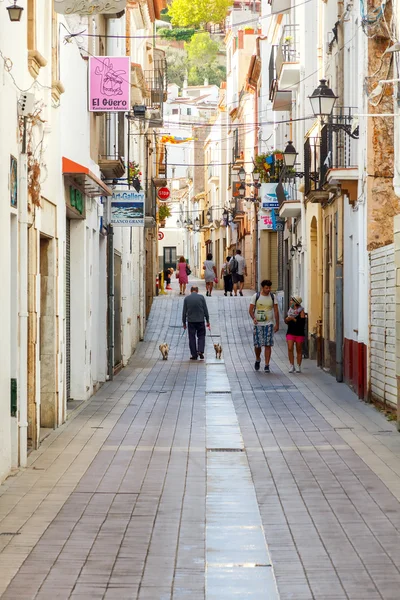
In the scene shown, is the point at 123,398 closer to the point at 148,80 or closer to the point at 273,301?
the point at 273,301

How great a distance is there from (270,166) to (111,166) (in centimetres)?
1444

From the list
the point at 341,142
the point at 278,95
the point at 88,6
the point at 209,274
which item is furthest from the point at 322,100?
the point at 209,274

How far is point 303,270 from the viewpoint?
31.3m

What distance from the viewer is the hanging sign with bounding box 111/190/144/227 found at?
22.5 meters

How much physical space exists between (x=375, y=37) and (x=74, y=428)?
8.05m

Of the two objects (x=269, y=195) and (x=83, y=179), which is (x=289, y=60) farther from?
(x=83, y=179)

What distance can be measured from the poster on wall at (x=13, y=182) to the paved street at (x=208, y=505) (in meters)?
2.62

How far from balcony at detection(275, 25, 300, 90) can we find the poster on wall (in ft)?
70.3

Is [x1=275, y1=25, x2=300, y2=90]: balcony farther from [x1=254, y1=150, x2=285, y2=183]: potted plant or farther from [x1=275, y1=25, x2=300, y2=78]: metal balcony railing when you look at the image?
[x1=254, y1=150, x2=285, y2=183]: potted plant

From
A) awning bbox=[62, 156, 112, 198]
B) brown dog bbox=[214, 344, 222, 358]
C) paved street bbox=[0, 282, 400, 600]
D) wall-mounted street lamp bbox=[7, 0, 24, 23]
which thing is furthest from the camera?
brown dog bbox=[214, 344, 222, 358]

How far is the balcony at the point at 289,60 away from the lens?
3194 cm

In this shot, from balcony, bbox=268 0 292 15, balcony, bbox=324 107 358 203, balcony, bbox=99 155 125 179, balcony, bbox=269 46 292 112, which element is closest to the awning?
balcony, bbox=99 155 125 179

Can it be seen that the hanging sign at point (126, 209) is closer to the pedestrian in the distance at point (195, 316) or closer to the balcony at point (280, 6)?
the pedestrian in the distance at point (195, 316)

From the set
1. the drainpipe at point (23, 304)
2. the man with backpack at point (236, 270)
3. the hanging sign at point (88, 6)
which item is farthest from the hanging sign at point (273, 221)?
the drainpipe at point (23, 304)
